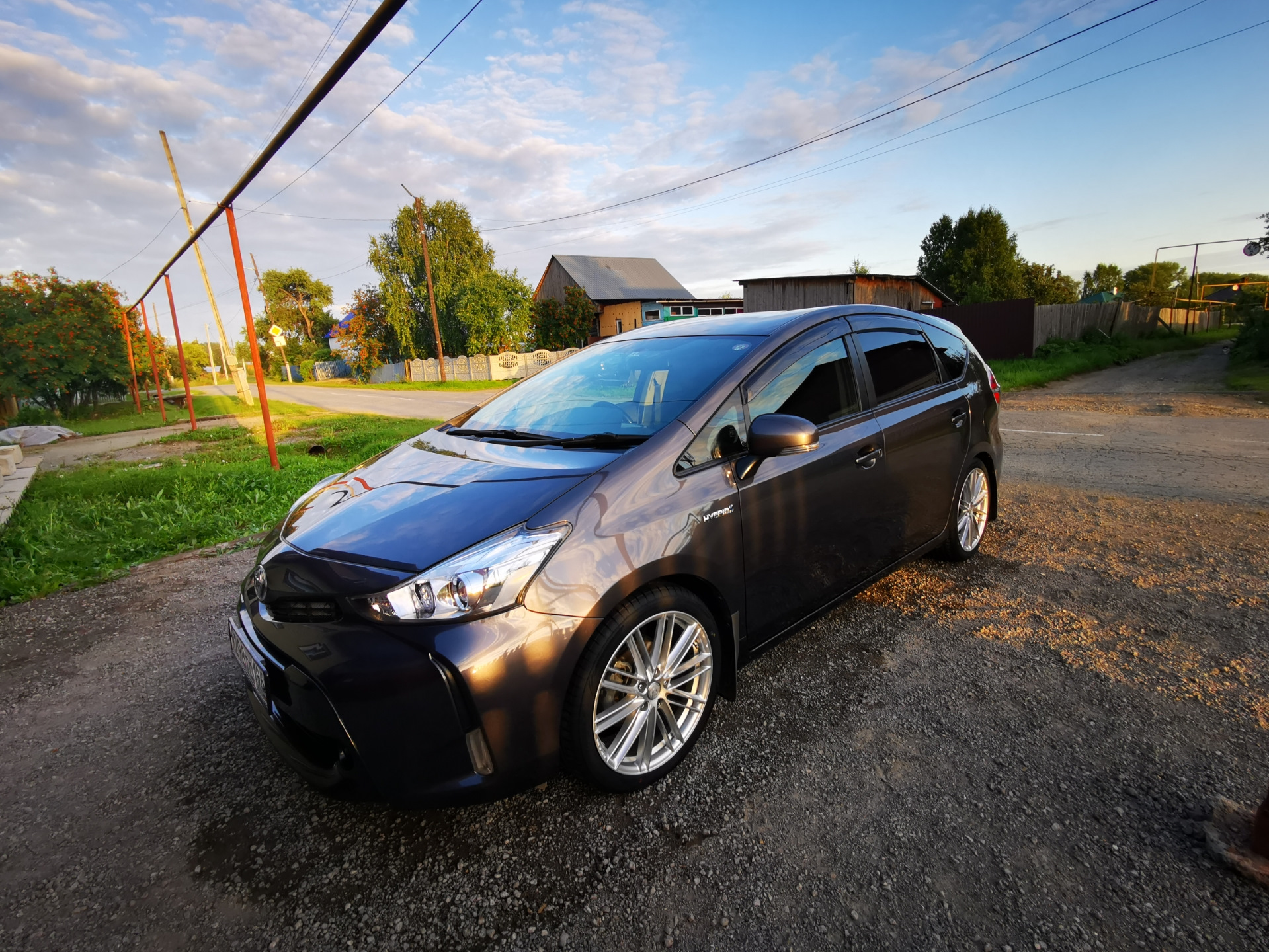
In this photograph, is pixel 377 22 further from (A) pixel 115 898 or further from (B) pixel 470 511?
(A) pixel 115 898

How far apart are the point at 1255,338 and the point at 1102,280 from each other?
88617 mm

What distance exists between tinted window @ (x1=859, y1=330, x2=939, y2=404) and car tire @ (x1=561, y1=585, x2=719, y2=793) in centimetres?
168

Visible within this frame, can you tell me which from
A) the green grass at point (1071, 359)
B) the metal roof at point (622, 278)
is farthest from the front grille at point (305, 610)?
the metal roof at point (622, 278)

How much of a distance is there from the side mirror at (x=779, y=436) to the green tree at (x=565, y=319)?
37457 mm

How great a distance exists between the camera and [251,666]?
7.04 ft

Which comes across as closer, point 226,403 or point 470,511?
point 470,511

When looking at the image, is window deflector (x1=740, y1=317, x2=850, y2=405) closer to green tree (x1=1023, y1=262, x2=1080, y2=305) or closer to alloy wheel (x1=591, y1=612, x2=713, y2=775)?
alloy wheel (x1=591, y1=612, x2=713, y2=775)

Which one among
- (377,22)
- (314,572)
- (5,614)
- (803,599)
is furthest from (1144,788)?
(5,614)

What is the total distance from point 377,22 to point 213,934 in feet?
15.5

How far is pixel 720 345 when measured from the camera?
288cm

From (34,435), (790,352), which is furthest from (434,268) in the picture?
(790,352)

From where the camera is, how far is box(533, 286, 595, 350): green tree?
39000 millimetres

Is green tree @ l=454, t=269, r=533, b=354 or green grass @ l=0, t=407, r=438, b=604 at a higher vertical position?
green tree @ l=454, t=269, r=533, b=354

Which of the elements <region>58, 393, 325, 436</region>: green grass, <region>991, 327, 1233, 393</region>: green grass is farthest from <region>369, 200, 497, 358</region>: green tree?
<region>991, 327, 1233, 393</region>: green grass
